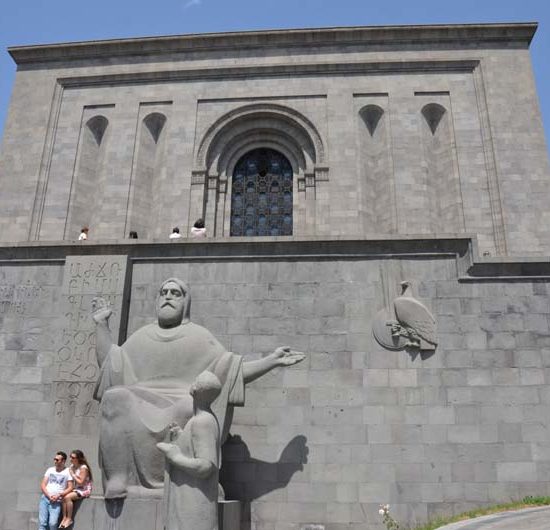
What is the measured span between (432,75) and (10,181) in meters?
16.0

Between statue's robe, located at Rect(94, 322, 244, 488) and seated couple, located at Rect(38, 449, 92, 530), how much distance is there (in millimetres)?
741

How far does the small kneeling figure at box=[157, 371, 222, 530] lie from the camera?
20.5 ft

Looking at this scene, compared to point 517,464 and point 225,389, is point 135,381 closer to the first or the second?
point 225,389

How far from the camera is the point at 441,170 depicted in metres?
20.1

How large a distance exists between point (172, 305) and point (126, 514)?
9.47 ft

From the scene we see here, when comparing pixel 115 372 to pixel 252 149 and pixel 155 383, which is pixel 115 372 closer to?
pixel 155 383

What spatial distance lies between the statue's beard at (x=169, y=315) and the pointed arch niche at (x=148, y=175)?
11.3 metres

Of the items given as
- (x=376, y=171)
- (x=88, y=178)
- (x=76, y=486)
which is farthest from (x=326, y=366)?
(x=88, y=178)

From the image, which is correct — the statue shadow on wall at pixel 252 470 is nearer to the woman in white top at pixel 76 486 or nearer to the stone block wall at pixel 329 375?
the stone block wall at pixel 329 375

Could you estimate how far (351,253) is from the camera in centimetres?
1034

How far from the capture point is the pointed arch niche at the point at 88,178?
20234 millimetres

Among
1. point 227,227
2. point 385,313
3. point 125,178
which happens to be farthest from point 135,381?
point 125,178

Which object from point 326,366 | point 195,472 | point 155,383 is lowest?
point 195,472

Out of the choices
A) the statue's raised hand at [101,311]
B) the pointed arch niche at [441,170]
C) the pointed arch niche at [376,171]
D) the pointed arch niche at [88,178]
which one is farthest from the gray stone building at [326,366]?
the pointed arch niche at [88,178]
